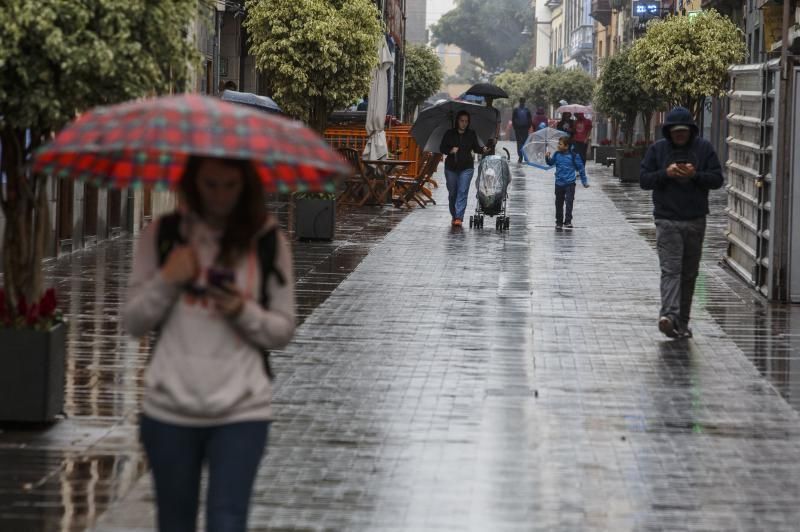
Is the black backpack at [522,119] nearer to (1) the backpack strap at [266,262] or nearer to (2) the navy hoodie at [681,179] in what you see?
(2) the navy hoodie at [681,179]

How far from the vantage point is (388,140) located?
3288 centimetres

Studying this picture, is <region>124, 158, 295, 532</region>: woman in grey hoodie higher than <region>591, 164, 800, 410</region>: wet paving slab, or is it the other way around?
<region>124, 158, 295, 532</region>: woman in grey hoodie

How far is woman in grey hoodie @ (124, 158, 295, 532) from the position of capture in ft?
15.1

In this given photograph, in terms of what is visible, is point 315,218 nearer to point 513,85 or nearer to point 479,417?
point 479,417

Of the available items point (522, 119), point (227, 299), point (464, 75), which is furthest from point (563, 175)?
point (464, 75)

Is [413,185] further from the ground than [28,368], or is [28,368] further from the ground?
[413,185]

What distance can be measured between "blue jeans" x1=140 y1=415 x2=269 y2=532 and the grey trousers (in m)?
7.82

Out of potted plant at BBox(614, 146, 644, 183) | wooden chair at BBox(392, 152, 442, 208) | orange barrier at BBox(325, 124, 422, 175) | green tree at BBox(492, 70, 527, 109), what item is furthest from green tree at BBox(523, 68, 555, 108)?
wooden chair at BBox(392, 152, 442, 208)

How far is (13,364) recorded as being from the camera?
829 centimetres

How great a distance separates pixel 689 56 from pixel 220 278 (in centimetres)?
3546

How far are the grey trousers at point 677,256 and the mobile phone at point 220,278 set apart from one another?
7.94 metres

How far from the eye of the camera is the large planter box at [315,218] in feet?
67.4

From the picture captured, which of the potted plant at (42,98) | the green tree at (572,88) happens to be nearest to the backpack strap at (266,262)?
the potted plant at (42,98)

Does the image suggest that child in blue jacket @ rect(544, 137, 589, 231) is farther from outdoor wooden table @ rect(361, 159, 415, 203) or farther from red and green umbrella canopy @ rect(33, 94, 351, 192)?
red and green umbrella canopy @ rect(33, 94, 351, 192)
